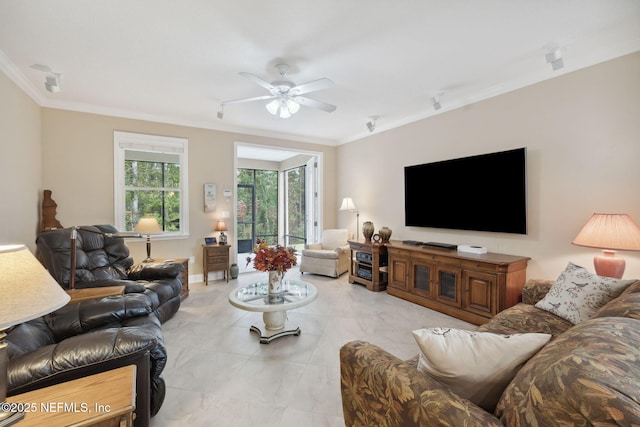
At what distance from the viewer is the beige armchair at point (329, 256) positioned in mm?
5070

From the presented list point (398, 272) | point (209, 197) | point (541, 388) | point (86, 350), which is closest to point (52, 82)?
point (209, 197)

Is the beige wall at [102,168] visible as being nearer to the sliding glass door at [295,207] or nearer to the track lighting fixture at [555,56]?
the sliding glass door at [295,207]

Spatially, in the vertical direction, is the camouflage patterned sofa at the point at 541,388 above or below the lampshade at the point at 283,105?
below

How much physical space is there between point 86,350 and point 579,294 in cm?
306

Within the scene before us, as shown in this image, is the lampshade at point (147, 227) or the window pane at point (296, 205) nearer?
the lampshade at point (147, 227)

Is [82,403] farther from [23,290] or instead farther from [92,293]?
[92,293]

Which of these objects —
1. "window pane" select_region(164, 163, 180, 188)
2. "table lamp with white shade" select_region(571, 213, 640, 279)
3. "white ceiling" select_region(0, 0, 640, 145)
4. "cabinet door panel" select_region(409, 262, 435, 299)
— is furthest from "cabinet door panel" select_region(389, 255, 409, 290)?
"window pane" select_region(164, 163, 180, 188)

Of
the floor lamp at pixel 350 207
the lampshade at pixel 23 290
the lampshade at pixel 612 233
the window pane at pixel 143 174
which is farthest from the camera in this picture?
the floor lamp at pixel 350 207

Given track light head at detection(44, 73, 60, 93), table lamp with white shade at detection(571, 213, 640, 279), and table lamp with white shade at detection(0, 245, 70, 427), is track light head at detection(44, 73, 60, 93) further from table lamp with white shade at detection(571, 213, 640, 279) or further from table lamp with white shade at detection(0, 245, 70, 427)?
table lamp with white shade at detection(571, 213, 640, 279)

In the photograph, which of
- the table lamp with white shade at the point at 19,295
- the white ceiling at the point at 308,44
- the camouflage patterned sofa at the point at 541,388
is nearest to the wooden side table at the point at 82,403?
the table lamp with white shade at the point at 19,295

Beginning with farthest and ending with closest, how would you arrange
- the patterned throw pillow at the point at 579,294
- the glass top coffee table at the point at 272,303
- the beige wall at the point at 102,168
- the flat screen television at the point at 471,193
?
1. the beige wall at the point at 102,168
2. the flat screen television at the point at 471,193
3. the glass top coffee table at the point at 272,303
4. the patterned throw pillow at the point at 579,294

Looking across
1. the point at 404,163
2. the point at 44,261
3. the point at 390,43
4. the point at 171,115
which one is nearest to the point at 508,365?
the point at 390,43

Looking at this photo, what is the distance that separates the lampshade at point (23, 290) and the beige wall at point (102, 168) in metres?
3.86

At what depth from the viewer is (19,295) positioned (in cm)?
83
